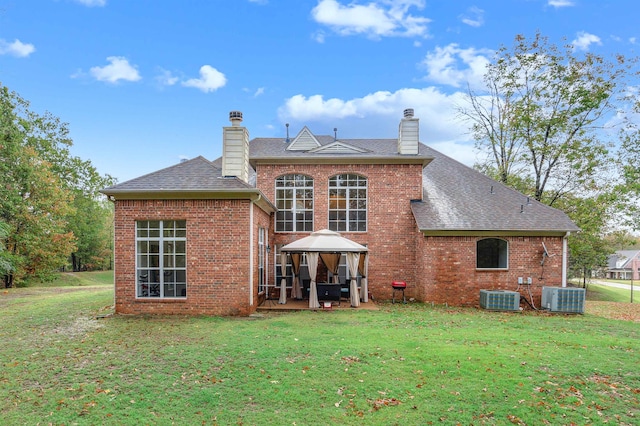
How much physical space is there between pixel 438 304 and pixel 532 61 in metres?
16.3

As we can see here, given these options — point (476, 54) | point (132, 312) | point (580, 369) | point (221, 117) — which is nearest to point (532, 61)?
point (476, 54)

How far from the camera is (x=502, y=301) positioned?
41.1ft

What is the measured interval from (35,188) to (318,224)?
21.6 m

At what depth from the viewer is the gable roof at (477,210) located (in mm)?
12961

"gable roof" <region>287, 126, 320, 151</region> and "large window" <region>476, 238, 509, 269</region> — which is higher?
"gable roof" <region>287, 126, 320, 151</region>

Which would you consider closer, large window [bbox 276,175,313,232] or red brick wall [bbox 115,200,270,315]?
red brick wall [bbox 115,200,270,315]

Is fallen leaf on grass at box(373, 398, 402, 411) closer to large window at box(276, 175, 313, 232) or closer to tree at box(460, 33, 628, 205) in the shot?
large window at box(276, 175, 313, 232)

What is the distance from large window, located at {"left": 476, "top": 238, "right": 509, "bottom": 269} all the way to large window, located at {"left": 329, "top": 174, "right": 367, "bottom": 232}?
4287 mm

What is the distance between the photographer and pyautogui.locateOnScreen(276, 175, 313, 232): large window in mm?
14609

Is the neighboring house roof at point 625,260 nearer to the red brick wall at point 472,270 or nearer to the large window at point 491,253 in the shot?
the red brick wall at point 472,270

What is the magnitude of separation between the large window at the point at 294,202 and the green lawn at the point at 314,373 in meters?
5.46

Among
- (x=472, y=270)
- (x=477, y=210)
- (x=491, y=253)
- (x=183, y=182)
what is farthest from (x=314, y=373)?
(x=477, y=210)

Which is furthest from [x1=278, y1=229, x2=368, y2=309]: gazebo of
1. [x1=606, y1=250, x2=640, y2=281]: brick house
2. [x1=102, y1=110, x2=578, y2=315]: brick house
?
[x1=606, y1=250, x2=640, y2=281]: brick house

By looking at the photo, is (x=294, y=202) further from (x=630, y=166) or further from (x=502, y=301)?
(x=630, y=166)
